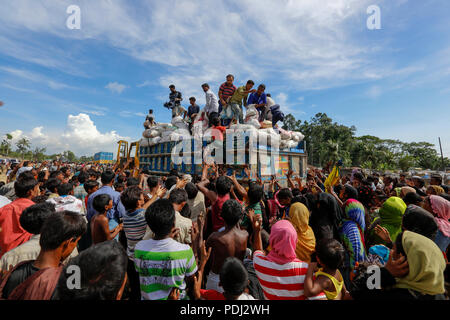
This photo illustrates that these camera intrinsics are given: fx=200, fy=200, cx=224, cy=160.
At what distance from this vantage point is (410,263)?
3.84 feet

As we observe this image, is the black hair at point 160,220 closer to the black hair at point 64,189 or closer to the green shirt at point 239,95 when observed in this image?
the black hair at point 64,189

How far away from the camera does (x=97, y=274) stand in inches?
34.5

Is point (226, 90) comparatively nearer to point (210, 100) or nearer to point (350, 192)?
point (210, 100)

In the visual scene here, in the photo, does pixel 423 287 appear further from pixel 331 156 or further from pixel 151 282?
pixel 331 156

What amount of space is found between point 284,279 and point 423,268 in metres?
0.78

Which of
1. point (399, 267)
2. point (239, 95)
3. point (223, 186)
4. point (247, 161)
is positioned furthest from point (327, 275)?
point (239, 95)

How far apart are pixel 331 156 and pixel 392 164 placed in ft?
43.4

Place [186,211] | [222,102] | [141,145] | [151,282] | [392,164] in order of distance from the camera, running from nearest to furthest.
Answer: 1. [151,282]
2. [186,211]
3. [222,102]
4. [141,145]
5. [392,164]

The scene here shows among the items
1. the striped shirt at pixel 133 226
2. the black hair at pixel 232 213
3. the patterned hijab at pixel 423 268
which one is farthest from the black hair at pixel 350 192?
the striped shirt at pixel 133 226

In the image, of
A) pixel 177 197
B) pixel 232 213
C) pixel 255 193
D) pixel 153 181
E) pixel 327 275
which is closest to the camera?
pixel 327 275

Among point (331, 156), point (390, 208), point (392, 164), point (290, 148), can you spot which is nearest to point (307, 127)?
point (331, 156)

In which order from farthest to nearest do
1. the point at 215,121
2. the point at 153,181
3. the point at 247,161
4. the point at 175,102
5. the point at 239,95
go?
the point at 175,102, the point at 239,95, the point at 215,121, the point at 247,161, the point at 153,181

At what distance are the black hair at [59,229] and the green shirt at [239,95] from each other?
17.8 feet
